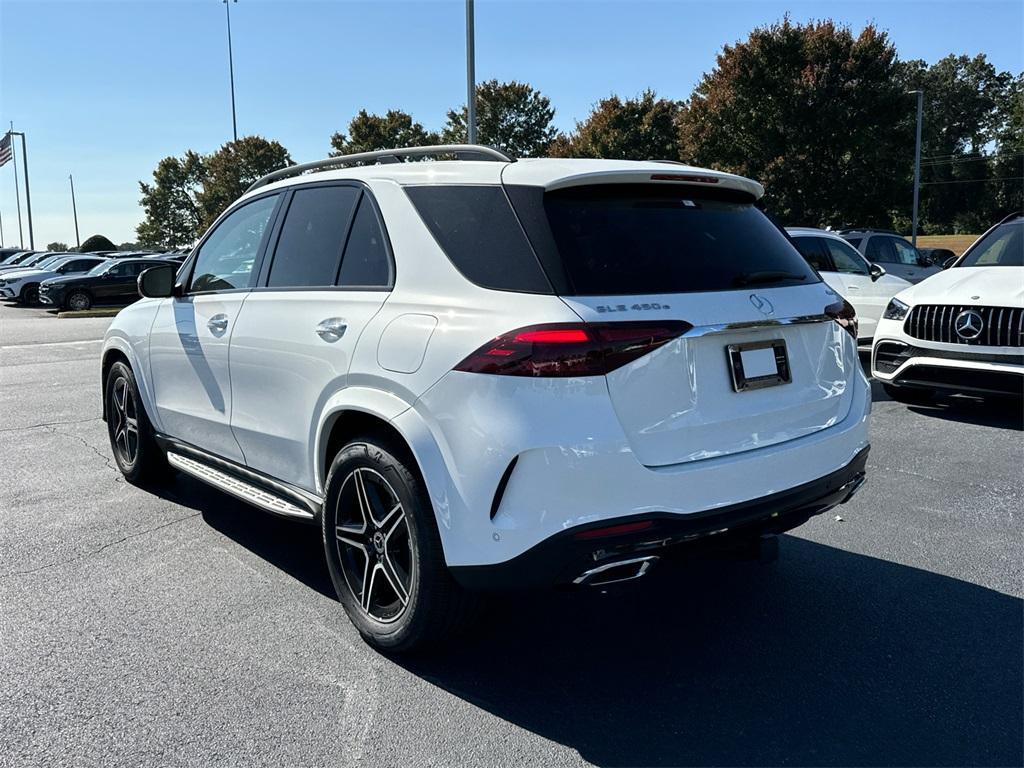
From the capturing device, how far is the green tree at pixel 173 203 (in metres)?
70.1

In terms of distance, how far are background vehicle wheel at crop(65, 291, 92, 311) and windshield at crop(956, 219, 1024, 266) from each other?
77.6 feet

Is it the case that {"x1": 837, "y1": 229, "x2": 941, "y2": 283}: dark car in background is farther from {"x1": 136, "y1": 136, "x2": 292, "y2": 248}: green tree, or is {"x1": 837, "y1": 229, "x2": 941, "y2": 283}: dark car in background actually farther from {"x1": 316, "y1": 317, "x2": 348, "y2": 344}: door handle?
{"x1": 136, "y1": 136, "x2": 292, "y2": 248}: green tree

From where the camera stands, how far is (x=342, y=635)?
3369mm

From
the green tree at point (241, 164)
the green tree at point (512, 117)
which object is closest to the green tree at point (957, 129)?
the green tree at point (512, 117)

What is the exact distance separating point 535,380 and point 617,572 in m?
0.67

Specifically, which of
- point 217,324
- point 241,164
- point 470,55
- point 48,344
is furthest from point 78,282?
point 241,164

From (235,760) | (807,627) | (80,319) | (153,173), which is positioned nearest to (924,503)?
(807,627)

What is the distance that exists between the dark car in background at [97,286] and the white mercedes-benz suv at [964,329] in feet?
69.8

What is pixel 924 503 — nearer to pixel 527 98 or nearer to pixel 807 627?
pixel 807 627

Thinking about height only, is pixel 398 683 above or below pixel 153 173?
below

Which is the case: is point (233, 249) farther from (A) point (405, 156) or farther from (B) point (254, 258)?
(A) point (405, 156)

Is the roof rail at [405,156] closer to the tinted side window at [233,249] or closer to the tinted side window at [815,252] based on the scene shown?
the tinted side window at [233,249]

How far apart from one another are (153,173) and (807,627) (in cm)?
7675

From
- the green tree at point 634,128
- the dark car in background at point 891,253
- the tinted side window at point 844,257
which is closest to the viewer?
the tinted side window at point 844,257
